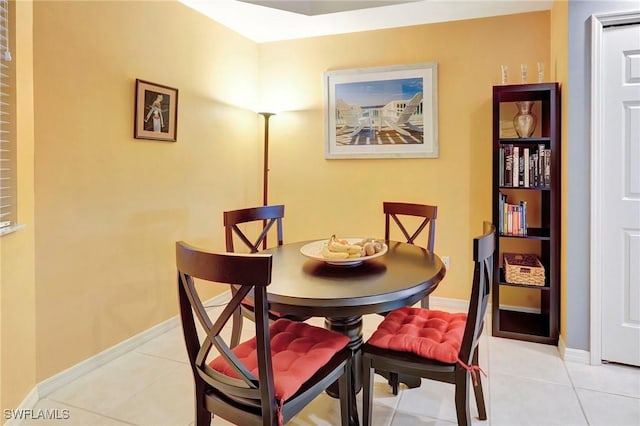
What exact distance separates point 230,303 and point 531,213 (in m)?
2.66

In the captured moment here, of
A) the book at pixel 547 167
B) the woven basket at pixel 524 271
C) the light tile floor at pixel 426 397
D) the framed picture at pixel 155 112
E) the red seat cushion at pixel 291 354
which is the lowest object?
the light tile floor at pixel 426 397

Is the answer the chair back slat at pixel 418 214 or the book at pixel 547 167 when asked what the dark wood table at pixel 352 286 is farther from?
the book at pixel 547 167

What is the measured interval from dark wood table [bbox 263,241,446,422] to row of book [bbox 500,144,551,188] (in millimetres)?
1073

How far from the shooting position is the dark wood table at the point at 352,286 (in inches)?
57.6

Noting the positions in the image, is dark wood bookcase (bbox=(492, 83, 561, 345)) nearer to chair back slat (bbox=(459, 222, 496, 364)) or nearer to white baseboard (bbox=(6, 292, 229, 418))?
chair back slat (bbox=(459, 222, 496, 364))

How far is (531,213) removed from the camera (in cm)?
310

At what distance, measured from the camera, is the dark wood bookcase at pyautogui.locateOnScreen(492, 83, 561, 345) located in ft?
8.64

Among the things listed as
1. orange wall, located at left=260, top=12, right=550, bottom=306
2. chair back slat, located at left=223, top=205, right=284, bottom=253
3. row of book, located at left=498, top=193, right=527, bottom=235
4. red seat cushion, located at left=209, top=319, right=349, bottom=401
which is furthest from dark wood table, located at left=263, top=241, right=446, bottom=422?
orange wall, located at left=260, top=12, right=550, bottom=306

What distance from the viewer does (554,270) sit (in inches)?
104

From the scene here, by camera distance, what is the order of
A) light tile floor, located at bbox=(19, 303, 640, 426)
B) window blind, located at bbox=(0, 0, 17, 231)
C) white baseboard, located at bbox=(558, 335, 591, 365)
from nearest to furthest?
window blind, located at bbox=(0, 0, 17, 231)
light tile floor, located at bbox=(19, 303, 640, 426)
white baseboard, located at bbox=(558, 335, 591, 365)

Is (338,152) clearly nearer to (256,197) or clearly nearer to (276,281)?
(256,197)

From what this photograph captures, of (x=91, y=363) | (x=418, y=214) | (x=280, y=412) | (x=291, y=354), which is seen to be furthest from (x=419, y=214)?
(x=91, y=363)

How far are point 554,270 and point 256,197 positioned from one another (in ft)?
8.44

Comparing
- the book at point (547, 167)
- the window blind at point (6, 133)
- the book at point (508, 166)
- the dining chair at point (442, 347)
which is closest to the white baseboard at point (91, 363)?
the window blind at point (6, 133)
